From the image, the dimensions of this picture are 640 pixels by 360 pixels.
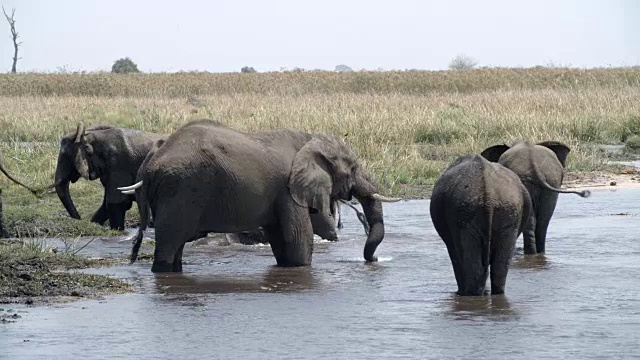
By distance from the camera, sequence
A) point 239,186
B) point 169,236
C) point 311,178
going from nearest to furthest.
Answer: point 169,236, point 239,186, point 311,178

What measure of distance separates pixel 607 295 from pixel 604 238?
154 inches

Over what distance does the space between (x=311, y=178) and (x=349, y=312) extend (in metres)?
2.52

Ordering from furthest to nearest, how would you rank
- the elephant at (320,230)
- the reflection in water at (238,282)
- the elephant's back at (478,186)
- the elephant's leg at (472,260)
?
the elephant at (320,230), the reflection in water at (238,282), the elephant's leg at (472,260), the elephant's back at (478,186)

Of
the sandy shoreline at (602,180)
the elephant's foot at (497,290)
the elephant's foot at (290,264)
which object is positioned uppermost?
the elephant's foot at (497,290)

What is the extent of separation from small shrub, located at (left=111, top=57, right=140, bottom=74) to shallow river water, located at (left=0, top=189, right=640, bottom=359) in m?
80.2

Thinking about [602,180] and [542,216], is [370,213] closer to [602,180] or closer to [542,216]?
[542,216]

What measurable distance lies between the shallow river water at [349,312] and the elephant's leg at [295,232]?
0.16 m

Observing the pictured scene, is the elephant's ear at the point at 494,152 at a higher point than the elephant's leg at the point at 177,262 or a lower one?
higher

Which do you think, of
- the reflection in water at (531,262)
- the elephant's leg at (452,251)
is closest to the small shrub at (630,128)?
the reflection in water at (531,262)

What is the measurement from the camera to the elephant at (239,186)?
1120cm

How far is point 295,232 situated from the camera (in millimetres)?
11656

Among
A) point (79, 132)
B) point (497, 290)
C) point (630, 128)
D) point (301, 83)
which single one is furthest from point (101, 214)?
point (301, 83)

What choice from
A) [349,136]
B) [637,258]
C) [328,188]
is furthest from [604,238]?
[349,136]

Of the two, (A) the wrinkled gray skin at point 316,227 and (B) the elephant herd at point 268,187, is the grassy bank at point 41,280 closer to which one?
(B) the elephant herd at point 268,187
